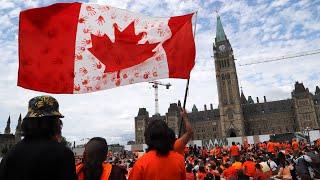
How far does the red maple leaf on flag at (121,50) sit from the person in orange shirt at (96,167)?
2916mm

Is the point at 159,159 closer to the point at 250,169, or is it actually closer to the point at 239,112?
the point at 250,169

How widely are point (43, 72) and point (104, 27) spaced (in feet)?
4.90

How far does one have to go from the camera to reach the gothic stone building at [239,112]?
3986 inches

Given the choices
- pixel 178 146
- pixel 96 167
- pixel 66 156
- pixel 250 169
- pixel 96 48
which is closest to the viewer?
pixel 66 156

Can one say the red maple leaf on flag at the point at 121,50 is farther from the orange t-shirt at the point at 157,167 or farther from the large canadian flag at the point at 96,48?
the orange t-shirt at the point at 157,167

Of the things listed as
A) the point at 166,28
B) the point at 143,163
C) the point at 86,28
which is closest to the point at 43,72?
the point at 86,28

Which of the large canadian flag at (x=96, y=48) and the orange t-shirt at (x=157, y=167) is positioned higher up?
the large canadian flag at (x=96, y=48)

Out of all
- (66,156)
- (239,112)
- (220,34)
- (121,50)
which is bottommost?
(66,156)

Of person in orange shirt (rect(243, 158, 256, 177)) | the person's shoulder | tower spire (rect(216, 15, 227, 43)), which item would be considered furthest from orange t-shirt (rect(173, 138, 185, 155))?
tower spire (rect(216, 15, 227, 43))

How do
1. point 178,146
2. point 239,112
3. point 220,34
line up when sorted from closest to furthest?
point 178,146 < point 239,112 < point 220,34

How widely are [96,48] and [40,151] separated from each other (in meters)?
3.81

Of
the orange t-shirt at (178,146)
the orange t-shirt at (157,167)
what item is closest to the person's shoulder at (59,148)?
the orange t-shirt at (157,167)

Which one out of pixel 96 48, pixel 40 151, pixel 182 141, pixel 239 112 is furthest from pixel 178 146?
pixel 239 112

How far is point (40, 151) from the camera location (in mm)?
2270
